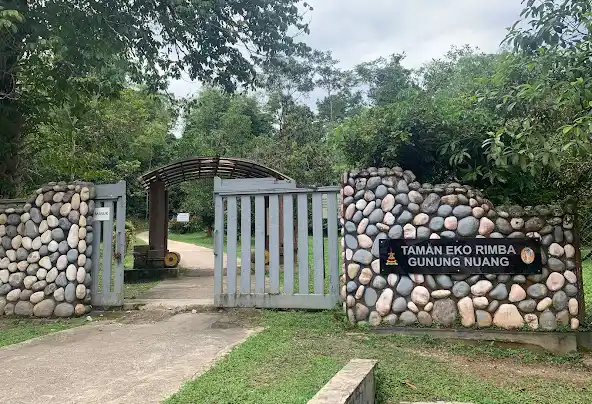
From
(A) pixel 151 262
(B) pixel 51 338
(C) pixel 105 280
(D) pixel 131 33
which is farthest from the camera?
(A) pixel 151 262

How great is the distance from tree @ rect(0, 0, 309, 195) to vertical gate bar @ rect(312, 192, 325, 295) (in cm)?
431

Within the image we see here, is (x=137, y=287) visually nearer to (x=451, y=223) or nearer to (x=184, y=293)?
(x=184, y=293)

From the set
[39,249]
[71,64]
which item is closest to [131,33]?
[71,64]

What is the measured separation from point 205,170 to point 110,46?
419cm

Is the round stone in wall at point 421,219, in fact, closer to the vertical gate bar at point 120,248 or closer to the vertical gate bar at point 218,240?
the vertical gate bar at point 218,240

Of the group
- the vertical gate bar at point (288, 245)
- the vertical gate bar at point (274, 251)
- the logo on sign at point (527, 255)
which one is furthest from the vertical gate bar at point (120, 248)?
the logo on sign at point (527, 255)

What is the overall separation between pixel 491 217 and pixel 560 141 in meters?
1.15

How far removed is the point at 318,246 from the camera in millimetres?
6551

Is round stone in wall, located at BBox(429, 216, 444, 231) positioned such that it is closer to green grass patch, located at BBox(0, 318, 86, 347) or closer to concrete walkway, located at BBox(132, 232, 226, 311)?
concrete walkway, located at BBox(132, 232, 226, 311)

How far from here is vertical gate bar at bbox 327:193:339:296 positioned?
643 centimetres

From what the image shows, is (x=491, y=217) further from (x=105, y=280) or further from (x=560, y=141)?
(x=105, y=280)

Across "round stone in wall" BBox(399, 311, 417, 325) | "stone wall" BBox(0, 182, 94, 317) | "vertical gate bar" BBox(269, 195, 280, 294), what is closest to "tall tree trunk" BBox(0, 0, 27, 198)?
"stone wall" BBox(0, 182, 94, 317)

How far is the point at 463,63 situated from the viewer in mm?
31766

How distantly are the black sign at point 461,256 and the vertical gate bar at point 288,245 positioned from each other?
1343 millimetres
